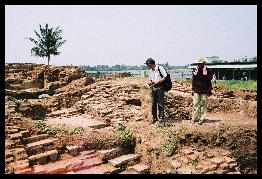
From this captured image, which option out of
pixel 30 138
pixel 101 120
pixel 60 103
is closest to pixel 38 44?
pixel 60 103

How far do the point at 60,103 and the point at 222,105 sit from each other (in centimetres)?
562

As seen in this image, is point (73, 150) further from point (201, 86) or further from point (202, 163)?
point (201, 86)

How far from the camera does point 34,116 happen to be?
916 centimetres

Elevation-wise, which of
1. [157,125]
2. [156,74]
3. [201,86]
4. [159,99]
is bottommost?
[157,125]

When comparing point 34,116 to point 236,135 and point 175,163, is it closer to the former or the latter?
point 175,163

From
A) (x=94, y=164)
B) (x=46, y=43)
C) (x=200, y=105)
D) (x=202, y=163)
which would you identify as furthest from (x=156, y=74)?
(x=46, y=43)

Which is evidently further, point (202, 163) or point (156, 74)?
point (156, 74)

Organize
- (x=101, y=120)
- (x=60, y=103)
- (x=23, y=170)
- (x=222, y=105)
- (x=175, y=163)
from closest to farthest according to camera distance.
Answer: (x=23, y=170) → (x=175, y=163) → (x=101, y=120) → (x=222, y=105) → (x=60, y=103)

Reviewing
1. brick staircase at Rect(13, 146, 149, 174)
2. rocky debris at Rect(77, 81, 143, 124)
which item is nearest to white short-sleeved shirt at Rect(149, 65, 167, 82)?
rocky debris at Rect(77, 81, 143, 124)

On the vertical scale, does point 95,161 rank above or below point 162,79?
below

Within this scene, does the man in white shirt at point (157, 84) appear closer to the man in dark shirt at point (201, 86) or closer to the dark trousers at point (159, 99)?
the dark trousers at point (159, 99)

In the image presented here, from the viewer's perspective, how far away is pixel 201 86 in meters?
6.65

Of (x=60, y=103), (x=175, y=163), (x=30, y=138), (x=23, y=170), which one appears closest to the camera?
(x=23, y=170)
